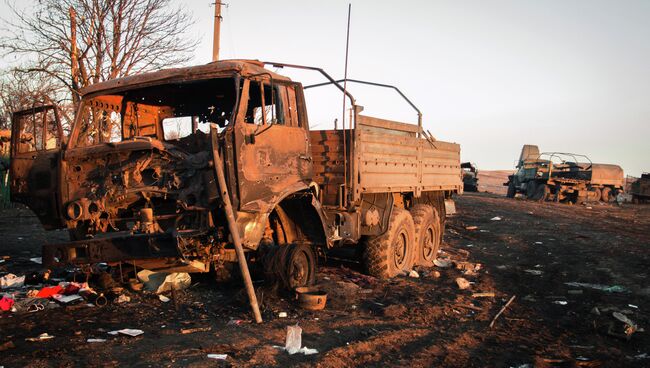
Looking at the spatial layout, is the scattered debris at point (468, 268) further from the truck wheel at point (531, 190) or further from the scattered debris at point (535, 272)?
the truck wheel at point (531, 190)

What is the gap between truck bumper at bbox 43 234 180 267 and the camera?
15.0 feet

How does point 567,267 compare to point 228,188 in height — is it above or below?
below

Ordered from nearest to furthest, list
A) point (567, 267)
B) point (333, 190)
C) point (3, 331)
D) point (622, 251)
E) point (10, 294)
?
1. point (3, 331)
2. point (10, 294)
3. point (333, 190)
4. point (567, 267)
5. point (622, 251)

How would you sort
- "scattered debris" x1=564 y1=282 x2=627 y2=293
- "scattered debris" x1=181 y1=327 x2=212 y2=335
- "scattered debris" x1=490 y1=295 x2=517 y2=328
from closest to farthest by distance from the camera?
"scattered debris" x1=181 y1=327 x2=212 y2=335
"scattered debris" x1=490 y1=295 x2=517 y2=328
"scattered debris" x1=564 y1=282 x2=627 y2=293

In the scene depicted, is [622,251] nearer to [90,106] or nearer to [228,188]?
[228,188]

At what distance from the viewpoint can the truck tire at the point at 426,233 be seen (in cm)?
875

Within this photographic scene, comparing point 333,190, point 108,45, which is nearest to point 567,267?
point 333,190

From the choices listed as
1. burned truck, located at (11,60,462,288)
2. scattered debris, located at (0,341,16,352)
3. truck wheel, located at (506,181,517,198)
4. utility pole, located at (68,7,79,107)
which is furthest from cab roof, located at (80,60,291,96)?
truck wheel, located at (506,181,517,198)

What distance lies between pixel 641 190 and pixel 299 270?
103 ft

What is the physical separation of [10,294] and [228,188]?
9.13 feet

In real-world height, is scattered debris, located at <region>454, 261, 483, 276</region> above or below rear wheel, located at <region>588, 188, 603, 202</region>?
below

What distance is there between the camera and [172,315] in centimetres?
497

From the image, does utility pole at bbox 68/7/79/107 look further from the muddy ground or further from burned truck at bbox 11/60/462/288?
burned truck at bbox 11/60/462/288

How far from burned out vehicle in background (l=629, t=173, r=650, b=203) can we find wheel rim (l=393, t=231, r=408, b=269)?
2812cm
